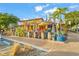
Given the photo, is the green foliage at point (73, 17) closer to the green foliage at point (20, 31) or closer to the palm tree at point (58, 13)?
the palm tree at point (58, 13)

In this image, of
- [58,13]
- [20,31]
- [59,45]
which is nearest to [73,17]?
[58,13]

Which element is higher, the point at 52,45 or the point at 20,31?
the point at 20,31

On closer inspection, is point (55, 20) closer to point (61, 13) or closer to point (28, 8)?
point (61, 13)

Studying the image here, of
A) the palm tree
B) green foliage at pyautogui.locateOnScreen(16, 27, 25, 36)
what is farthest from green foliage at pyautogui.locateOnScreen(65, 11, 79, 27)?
green foliage at pyautogui.locateOnScreen(16, 27, 25, 36)

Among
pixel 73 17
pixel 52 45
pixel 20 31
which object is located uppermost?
pixel 73 17

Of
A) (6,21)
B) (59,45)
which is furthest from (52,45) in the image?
(6,21)

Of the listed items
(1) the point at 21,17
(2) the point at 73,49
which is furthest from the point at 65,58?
(1) the point at 21,17

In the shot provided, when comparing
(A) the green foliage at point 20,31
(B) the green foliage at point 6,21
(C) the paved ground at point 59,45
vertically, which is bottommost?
(C) the paved ground at point 59,45

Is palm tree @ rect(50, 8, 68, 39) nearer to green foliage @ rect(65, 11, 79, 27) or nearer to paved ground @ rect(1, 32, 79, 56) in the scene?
green foliage @ rect(65, 11, 79, 27)

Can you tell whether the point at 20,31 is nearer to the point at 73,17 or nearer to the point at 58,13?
the point at 58,13

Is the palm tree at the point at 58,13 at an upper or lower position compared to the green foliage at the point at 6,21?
upper

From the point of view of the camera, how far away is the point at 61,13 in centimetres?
214

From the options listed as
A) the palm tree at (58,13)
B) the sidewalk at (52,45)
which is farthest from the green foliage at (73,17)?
the sidewalk at (52,45)

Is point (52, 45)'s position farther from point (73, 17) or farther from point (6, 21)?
point (6, 21)
